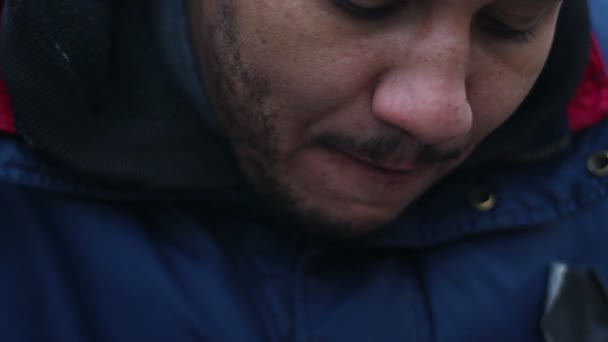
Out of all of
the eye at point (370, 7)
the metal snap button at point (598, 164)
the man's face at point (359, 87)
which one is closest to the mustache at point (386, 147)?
the man's face at point (359, 87)

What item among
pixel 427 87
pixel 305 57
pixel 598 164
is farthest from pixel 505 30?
pixel 598 164

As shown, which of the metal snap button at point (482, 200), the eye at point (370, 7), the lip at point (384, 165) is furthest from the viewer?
the metal snap button at point (482, 200)

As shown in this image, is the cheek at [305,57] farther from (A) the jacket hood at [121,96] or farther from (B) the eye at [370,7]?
(A) the jacket hood at [121,96]

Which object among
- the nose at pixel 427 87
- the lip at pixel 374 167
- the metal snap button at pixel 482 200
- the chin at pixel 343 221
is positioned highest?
the nose at pixel 427 87

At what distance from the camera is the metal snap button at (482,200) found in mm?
1187

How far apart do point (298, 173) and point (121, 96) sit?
0.25 meters

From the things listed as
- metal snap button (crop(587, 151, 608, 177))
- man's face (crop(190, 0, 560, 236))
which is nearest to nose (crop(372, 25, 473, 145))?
man's face (crop(190, 0, 560, 236))

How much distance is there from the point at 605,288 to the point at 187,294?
0.62 meters

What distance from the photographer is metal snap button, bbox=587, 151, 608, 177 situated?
3.99ft

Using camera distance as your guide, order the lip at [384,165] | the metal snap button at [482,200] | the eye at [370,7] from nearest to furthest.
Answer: the eye at [370,7]
the lip at [384,165]
the metal snap button at [482,200]

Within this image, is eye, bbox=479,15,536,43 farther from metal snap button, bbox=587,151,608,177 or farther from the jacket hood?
metal snap button, bbox=587,151,608,177

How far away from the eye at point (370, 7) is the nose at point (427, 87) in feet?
Answer: 0.15

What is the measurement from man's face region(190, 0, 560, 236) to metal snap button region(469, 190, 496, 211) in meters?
0.11

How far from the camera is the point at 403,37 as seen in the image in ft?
2.92
